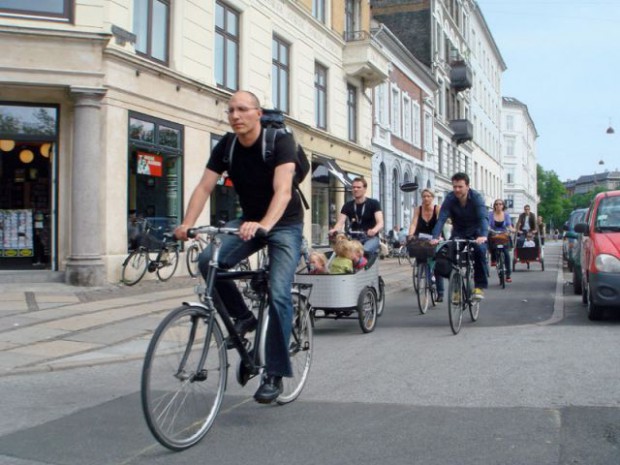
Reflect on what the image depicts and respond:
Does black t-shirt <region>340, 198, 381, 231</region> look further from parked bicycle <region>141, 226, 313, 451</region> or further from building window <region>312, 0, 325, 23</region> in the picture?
building window <region>312, 0, 325, 23</region>

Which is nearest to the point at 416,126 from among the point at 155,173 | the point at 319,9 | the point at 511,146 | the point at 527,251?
the point at 319,9

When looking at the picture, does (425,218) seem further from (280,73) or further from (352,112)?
(352,112)

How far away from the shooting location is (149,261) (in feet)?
43.2

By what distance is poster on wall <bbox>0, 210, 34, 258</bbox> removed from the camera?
1251 centimetres

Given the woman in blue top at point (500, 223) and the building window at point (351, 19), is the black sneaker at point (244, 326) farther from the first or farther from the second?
the building window at point (351, 19)

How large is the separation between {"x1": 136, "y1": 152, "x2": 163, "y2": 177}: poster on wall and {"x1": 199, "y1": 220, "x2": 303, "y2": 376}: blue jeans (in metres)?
10.1

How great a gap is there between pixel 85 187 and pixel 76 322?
4.28m

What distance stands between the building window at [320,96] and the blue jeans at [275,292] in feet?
61.7

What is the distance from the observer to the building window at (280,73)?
1988cm

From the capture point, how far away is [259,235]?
4.05 m

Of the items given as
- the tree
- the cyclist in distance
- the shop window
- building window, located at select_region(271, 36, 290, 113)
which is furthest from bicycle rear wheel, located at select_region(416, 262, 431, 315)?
the tree

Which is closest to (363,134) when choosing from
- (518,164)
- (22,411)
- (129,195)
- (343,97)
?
(343,97)

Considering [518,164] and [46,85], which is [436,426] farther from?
[518,164]

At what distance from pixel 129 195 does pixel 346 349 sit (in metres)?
7.77
